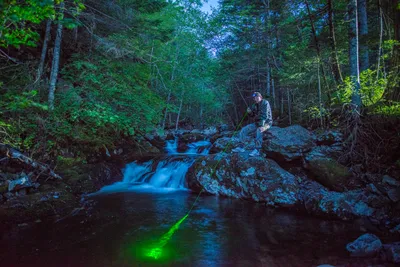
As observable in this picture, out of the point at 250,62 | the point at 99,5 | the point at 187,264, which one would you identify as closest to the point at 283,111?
the point at 250,62

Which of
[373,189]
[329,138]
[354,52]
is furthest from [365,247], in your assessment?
[354,52]

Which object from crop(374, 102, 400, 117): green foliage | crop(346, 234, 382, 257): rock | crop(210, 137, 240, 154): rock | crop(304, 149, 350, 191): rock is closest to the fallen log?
crop(210, 137, 240, 154): rock

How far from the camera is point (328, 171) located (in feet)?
20.6

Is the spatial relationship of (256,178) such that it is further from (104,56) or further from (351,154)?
(104,56)

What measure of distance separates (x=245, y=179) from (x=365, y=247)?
370cm

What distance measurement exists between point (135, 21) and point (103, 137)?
5.31 m

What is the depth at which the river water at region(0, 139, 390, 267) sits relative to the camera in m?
3.71

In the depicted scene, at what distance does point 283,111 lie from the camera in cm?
1521

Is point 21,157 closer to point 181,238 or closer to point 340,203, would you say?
point 181,238

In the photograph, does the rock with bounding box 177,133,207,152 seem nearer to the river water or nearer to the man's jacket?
the man's jacket

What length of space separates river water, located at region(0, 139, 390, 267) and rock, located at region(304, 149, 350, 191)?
1254 millimetres

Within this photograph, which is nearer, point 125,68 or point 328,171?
point 328,171

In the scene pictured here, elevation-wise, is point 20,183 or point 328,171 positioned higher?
point 328,171

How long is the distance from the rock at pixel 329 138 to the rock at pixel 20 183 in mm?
9022
